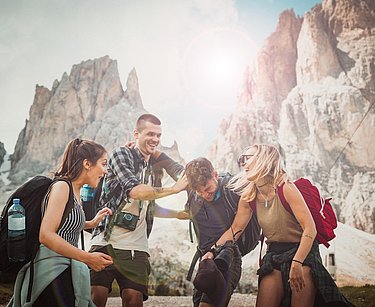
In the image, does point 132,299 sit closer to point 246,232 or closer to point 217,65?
point 246,232

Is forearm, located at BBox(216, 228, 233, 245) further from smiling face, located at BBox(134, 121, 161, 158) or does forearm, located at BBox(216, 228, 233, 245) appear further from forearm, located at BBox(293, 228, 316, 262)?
smiling face, located at BBox(134, 121, 161, 158)

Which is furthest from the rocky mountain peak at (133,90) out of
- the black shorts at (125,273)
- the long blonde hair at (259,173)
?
the black shorts at (125,273)

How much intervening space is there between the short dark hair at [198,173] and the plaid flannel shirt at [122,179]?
0.36 meters

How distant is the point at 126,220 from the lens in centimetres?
458

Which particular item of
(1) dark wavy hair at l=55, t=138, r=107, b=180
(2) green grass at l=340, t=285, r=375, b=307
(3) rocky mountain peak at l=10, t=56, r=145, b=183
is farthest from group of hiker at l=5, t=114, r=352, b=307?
(3) rocky mountain peak at l=10, t=56, r=145, b=183

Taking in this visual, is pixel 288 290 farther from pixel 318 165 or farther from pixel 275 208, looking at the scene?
pixel 318 165

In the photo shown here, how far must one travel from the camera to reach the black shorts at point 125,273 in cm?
414

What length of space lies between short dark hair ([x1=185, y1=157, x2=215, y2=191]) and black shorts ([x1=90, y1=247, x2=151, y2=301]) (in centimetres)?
92

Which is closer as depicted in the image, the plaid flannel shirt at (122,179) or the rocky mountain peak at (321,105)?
the plaid flannel shirt at (122,179)

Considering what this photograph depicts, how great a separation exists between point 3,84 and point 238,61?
4286 millimetres

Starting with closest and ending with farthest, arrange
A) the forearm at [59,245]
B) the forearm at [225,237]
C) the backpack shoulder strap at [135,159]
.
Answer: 1. the forearm at [59,245]
2. the forearm at [225,237]
3. the backpack shoulder strap at [135,159]

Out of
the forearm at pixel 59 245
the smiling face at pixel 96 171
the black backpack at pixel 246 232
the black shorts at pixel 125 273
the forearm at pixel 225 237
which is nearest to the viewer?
the forearm at pixel 59 245

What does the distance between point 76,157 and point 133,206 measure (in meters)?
1.32

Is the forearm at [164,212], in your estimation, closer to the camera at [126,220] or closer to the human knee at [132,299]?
the camera at [126,220]
